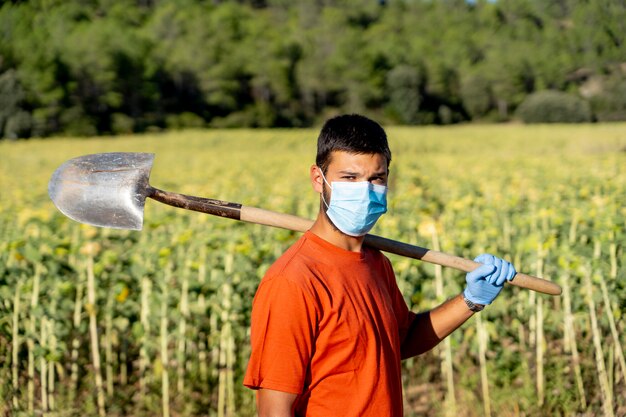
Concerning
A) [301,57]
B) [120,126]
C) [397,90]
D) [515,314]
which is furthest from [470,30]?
[515,314]

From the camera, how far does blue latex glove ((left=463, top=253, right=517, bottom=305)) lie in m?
2.07

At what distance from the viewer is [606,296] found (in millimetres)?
3666

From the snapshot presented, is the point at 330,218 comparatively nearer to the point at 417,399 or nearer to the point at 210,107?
the point at 417,399

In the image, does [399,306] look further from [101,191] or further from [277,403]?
[101,191]

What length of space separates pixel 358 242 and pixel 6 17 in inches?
3314

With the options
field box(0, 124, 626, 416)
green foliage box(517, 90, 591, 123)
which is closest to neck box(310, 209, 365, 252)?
field box(0, 124, 626, 416)

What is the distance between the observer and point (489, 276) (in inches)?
82.0

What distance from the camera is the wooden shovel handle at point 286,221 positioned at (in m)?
2.07

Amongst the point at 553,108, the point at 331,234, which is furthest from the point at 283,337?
the point at 553,108

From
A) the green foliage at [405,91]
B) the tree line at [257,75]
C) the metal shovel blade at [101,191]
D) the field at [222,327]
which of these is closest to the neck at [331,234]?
the metal shovel blade at [101,191]

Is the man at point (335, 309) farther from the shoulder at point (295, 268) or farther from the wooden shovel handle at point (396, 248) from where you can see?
the wooden shovel handle at point (396, 248)

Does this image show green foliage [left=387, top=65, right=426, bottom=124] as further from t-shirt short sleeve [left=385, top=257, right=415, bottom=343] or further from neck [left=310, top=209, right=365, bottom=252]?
neck [left=310, top=209, right=365, bottom=252]

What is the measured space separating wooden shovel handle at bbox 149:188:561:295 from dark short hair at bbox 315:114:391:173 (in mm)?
237

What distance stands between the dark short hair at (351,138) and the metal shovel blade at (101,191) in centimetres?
59
